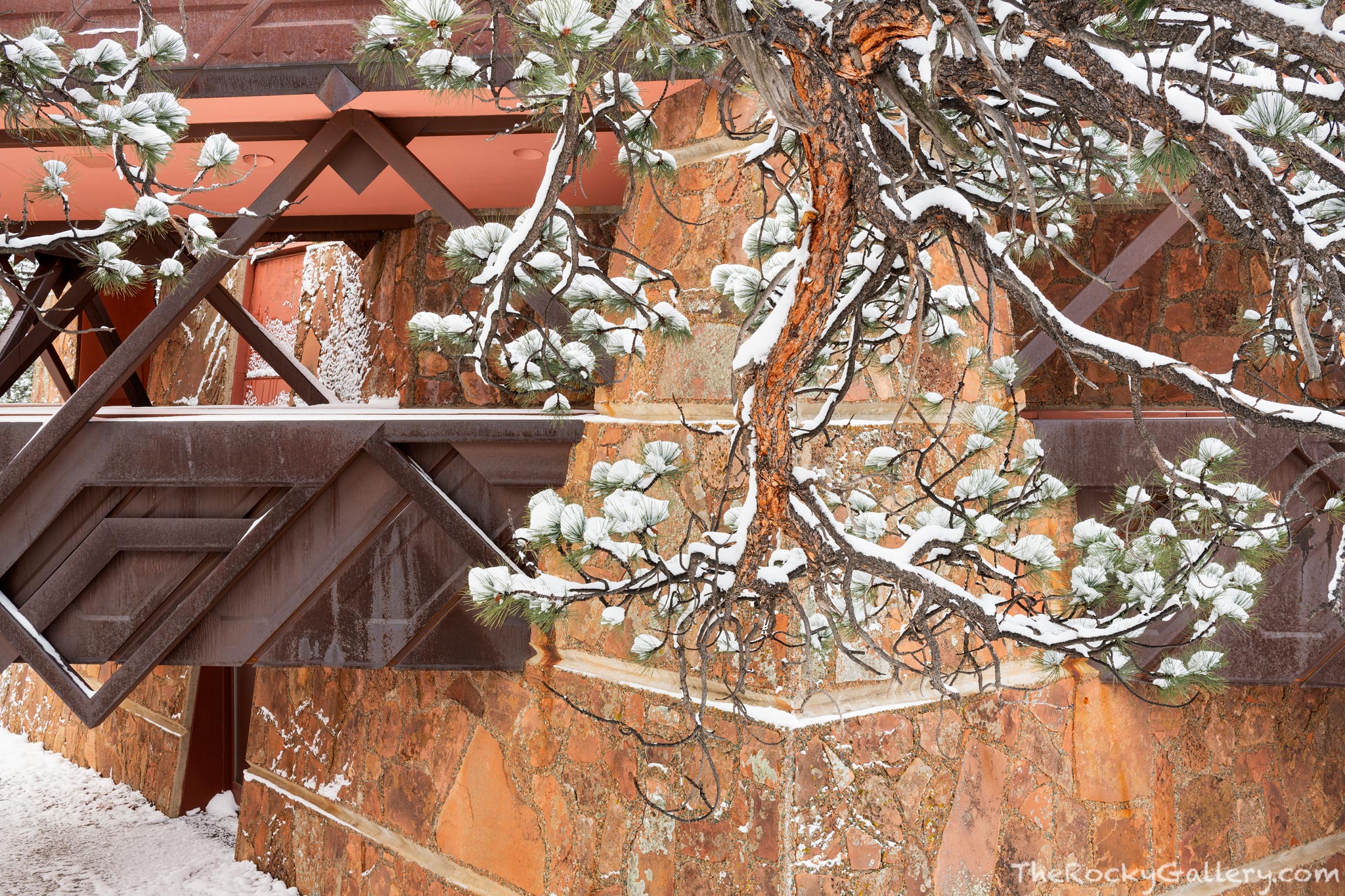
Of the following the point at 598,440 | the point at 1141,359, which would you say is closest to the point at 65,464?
the point at 598,440

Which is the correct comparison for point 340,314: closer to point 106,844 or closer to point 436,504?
point 436,504

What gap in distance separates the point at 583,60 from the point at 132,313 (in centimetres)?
775

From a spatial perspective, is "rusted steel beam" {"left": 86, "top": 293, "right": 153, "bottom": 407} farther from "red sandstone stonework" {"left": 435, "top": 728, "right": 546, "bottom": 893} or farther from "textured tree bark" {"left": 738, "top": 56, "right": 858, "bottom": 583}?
"textured tree bark" {"left": 738, "top": 56, "right": 858, "bottom": 583}

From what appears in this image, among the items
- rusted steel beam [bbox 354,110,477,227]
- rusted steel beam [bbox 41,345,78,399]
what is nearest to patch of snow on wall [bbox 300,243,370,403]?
rusted steel beam [bbox 41,345,78,399]

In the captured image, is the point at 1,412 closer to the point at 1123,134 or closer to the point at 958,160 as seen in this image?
the point at 958,160

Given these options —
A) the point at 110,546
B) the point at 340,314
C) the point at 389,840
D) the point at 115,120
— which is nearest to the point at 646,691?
the point at 389,840

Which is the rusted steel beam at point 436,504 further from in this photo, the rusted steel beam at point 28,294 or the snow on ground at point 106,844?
the snow on ground at point 106,844

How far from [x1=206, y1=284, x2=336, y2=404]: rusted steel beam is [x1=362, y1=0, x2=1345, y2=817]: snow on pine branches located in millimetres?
3095

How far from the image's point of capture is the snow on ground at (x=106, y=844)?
19.1 ft

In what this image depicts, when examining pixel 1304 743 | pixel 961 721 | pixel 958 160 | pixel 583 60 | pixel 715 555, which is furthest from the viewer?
pixel 1304 743

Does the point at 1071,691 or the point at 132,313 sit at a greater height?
the point at 132,313

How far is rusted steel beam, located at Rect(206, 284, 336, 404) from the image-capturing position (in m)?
5.08

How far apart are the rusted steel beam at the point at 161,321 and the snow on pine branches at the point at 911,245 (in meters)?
A: 1.65

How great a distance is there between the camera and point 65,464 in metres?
3.48
